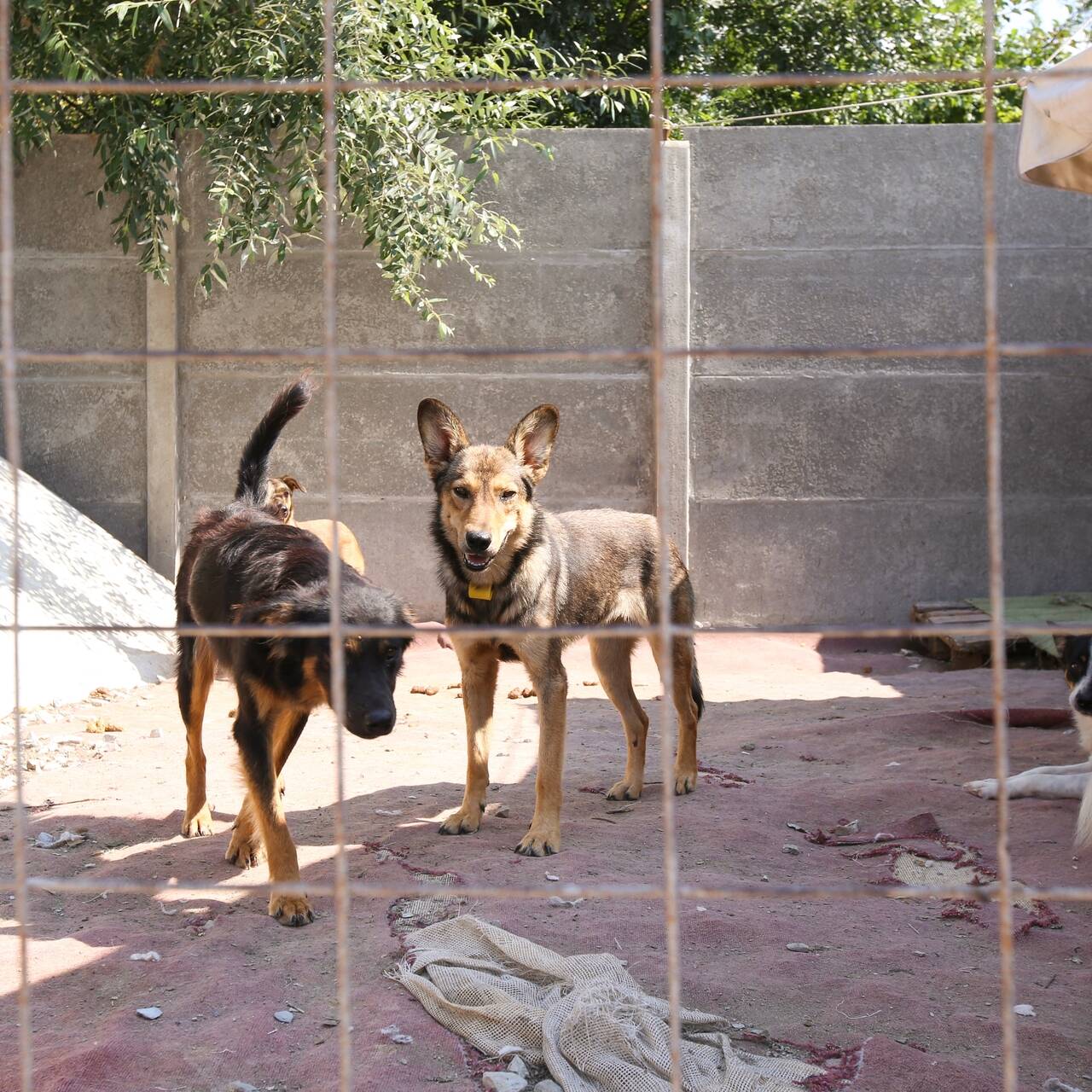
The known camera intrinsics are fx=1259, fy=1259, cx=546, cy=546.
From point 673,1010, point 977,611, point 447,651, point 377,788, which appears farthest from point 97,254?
point 673,1010

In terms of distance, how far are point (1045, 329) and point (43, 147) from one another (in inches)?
276

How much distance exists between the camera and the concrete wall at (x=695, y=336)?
8.71 meters

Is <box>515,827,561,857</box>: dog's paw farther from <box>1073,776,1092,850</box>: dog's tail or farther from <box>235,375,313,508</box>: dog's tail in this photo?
<box>1073,776,1092,850</box>: dog's tail

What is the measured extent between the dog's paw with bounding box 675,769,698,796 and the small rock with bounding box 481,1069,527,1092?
103 inches

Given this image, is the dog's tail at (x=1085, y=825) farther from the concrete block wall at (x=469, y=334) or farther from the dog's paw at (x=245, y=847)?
the concrete block wall at (x=469, y=334)

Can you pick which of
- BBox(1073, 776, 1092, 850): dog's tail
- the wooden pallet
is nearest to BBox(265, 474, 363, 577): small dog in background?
the wooden pallet

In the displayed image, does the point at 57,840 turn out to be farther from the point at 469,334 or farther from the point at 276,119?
the point at 276,119

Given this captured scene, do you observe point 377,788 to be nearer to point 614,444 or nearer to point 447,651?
point 447,651

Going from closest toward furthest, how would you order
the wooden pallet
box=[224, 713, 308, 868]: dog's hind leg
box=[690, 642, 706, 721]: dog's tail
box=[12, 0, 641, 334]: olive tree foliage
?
box=[224, 713, 308, 868]: dog's hind leg
box=[690, 642, 706, 721]: dog's tail
box=[12, 0, 641, 334]: olive tree foliage
the wooden pallet

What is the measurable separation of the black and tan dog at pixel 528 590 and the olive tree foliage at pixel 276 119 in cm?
326

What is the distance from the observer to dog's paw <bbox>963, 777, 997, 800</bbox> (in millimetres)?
5051

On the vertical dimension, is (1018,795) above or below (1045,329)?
below

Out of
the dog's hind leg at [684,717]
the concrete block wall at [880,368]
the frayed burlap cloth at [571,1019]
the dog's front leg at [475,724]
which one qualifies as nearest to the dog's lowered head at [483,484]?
the dog's front leg at [475,724]

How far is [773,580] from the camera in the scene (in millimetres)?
8930
